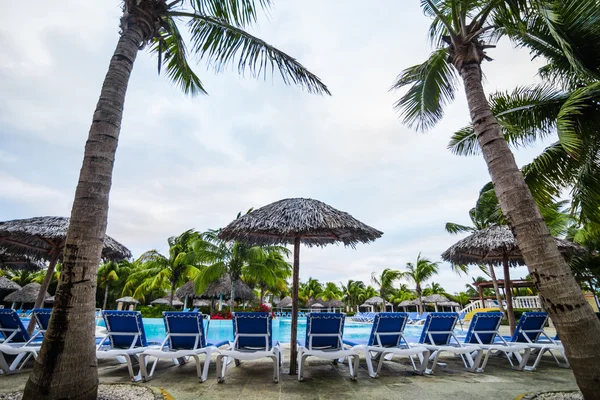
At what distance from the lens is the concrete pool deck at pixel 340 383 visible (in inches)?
129

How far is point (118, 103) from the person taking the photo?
284cm

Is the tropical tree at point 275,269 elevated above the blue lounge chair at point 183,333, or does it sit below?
above

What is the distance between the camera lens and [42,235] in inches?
242

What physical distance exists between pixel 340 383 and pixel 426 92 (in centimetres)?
555

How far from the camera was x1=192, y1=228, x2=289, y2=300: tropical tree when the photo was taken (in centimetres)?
1683

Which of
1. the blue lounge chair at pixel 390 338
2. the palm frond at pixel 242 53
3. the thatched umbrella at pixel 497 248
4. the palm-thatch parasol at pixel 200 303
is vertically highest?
the palm frond at pixel 242 53

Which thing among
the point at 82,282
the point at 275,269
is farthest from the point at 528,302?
the point at 82,282

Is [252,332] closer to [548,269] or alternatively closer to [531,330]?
[548,269]

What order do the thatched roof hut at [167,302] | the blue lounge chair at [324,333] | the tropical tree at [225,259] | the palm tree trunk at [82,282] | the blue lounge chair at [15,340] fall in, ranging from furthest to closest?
the thatched roof hut at [167,302], the tropical tree at [225,259], the blue lounge chair at [324,333], the blue lounge chair at [15,340], the palm tree trunk at [82,282]

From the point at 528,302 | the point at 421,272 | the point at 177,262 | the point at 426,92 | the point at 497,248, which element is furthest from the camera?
the point at 421,272

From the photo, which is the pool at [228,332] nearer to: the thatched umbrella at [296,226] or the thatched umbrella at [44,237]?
the thatched umbrella at [44,237]

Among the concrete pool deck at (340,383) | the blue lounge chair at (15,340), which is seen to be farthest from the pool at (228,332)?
the blue lounge chair at (15,340)

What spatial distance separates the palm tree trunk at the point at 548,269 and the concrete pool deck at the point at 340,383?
1555 millimetres

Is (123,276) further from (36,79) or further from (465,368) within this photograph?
(465,368)
